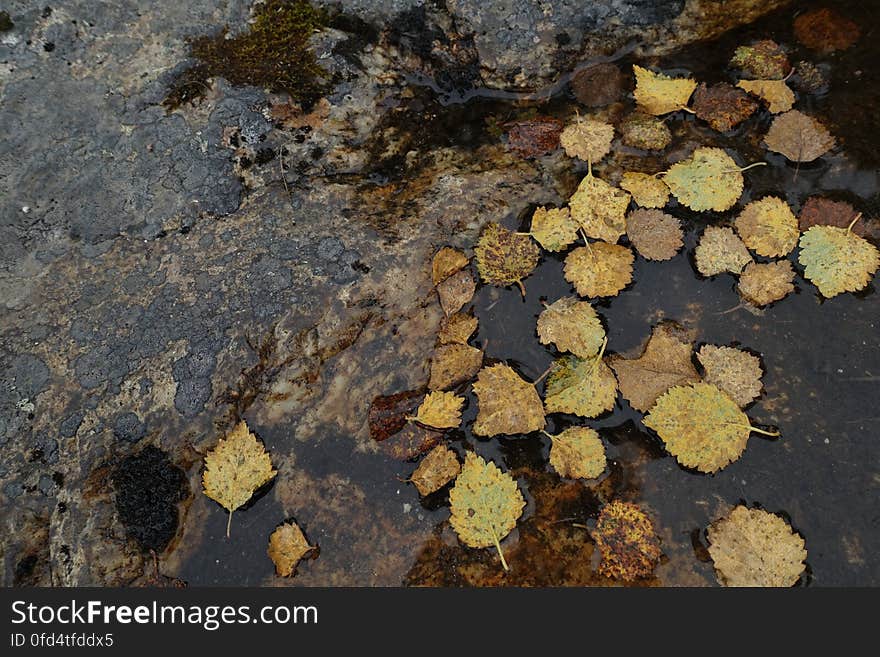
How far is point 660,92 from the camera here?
3.27m

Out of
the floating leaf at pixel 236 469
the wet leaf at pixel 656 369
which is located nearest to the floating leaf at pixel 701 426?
the wet leaf at pixel 656 369

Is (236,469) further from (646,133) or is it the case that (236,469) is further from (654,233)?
(646,133)

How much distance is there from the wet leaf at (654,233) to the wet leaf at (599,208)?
6 cm

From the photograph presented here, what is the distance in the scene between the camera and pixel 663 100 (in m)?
3.26

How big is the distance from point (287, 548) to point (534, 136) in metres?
2.40

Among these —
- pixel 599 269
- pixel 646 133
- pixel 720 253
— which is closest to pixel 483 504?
pixel 599 269

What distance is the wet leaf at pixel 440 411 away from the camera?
2799 millimetres

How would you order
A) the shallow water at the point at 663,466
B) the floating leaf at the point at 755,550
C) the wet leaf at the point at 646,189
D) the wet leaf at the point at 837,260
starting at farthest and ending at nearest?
the wet leaf at the point at 646,189 → the wet leaf at the point at 837,260 → the shallow water at the point at 663,466 → the floating leaf at the point at 755,550

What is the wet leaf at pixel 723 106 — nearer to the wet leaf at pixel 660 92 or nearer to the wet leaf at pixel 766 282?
the wet leaf at pixel 660 92

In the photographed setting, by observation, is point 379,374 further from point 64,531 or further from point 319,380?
point 64,531

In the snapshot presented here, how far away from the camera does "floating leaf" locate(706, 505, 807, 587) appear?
2494mm

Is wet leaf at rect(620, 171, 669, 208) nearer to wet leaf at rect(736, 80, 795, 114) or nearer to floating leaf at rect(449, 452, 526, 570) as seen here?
wet leaf at rect(736, 80, 795, 114)

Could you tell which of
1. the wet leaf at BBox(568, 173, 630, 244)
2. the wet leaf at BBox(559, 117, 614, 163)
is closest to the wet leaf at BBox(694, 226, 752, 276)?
the wet leaf at BBox(568, 173, 630, 244)

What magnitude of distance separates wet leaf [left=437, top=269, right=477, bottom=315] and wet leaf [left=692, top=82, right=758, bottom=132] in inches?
61.3
